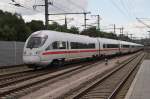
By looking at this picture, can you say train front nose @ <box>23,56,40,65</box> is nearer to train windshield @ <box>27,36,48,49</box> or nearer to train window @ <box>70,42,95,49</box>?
train windshield @ <box>27,36,48,49</box>

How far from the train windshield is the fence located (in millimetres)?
6333

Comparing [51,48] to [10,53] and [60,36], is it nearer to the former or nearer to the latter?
[60,36]

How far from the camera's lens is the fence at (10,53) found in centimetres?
3362

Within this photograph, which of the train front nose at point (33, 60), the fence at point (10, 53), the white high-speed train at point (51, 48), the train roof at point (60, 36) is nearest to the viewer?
the train front nose at point (33, 60)

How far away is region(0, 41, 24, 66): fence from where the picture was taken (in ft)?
110

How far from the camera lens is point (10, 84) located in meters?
18.9

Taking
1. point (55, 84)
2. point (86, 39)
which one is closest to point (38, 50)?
point (55, 84)

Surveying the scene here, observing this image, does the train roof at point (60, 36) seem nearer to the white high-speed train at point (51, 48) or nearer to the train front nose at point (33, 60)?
the white high-speed train at point (51, 48)

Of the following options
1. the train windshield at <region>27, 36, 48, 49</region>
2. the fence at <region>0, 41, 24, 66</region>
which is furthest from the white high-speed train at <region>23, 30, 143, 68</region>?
the fence at <region>0, 41, 24, 66</region>

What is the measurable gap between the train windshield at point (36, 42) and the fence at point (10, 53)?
6.33m

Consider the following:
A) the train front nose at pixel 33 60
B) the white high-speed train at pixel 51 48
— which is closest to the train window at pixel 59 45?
the white high-speed train at pixel 51 48

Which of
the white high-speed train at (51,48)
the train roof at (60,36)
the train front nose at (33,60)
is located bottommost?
the train front nose at (33,60)

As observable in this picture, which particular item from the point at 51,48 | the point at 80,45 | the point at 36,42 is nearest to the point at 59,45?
the point at 51,48

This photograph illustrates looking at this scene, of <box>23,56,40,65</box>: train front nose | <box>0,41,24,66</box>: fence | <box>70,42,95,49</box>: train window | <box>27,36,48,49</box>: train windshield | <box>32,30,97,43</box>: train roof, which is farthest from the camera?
<box>70,42,95,49</box>: train window
